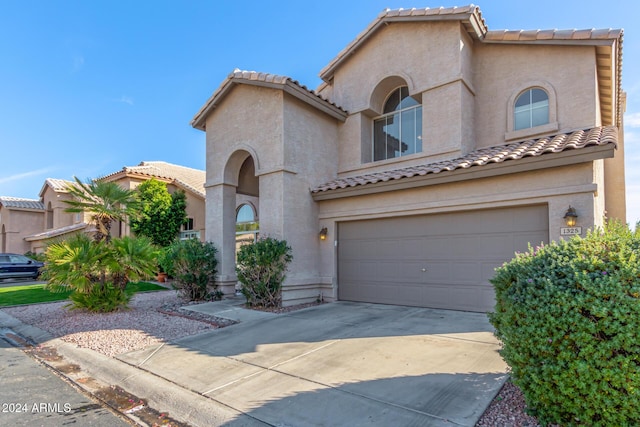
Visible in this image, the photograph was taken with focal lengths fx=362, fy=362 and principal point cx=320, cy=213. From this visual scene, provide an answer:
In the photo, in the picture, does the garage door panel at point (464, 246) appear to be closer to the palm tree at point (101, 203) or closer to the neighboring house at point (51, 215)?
the palm tree at point (101, 203)

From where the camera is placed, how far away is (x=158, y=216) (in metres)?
19.1

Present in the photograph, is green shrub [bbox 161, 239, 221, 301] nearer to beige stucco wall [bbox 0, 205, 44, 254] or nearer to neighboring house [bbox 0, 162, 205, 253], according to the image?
neighboring house [bbox 0, 162, 205, 253]

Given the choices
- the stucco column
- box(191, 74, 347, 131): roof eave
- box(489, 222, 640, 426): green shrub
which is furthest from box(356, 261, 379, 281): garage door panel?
box(489, 222, 640, 426): green shrub

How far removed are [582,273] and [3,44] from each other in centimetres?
1939

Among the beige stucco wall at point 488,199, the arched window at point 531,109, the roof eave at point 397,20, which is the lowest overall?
the beige stucco wall at point 488,199

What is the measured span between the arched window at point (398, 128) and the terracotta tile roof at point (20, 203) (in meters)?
31.3

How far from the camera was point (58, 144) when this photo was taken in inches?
878

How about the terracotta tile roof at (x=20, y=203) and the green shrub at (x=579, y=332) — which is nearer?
the green shrub at (x=579, y=332)

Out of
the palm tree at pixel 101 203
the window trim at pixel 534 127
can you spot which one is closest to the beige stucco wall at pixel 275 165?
the palm tree at pixel 101 203

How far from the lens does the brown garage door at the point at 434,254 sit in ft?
28.2

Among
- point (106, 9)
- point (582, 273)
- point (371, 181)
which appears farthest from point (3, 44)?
point (582, 273)

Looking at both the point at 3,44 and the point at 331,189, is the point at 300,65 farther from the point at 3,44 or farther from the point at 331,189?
the point at 3,44

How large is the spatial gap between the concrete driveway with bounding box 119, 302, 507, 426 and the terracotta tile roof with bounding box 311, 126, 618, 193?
3666 mm

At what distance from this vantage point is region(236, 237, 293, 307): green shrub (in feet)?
33.5
